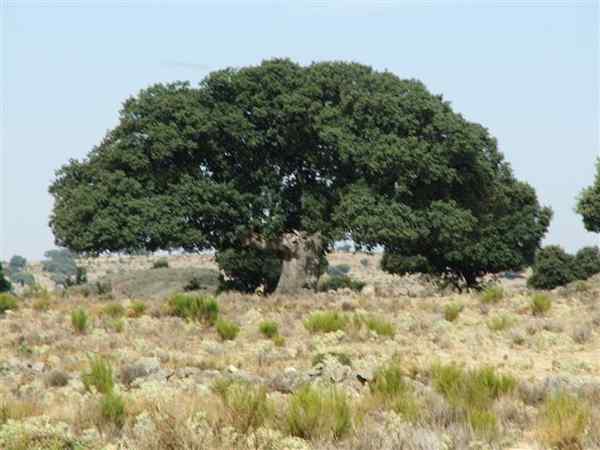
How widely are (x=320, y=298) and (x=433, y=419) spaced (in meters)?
21.0

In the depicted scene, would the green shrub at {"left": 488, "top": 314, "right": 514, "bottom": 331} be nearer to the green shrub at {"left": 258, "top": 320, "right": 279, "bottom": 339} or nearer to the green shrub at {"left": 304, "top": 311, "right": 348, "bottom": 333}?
the green shrub at {"left": 304, "top": 311, "right": 348, "bottom": 333}

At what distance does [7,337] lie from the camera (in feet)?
74.0

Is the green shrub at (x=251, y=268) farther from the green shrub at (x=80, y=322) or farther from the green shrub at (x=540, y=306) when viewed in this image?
the green shrub at (x=80, y=322)

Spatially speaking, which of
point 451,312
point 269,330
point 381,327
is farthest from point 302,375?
point 451,312

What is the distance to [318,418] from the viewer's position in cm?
1041

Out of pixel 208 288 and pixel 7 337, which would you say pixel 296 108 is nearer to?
pixel 208 288

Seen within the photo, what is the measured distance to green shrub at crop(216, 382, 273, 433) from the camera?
10.4 m

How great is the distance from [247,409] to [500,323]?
13.7 metres

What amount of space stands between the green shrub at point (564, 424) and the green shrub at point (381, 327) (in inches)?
445

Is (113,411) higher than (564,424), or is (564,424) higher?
(564,424)

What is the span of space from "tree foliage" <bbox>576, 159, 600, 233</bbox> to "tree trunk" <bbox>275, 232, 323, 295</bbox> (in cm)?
2485

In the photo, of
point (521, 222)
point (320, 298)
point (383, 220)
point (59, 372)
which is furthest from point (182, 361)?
point (521, 222)

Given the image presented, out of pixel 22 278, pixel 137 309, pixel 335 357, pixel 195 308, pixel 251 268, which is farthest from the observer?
pixel 22 278

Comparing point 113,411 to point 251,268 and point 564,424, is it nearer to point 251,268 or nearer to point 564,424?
point 564,424
